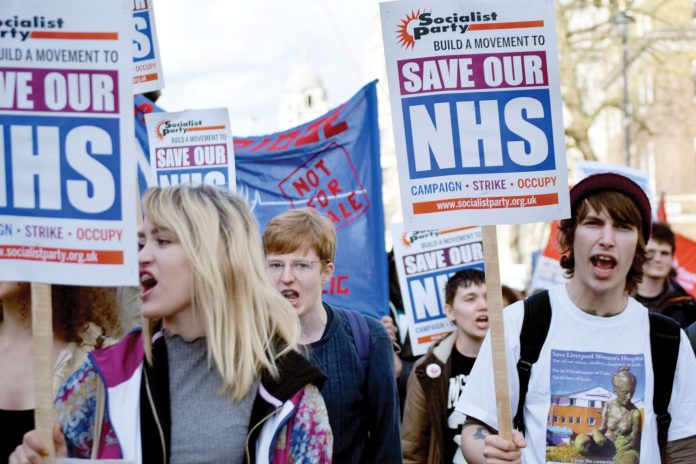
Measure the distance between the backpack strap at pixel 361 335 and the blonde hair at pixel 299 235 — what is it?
1.10ft

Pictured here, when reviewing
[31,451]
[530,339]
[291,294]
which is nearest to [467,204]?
[530,339]

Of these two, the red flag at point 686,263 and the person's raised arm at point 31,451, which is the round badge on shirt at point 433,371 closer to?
the person's raised arm at point 31,451

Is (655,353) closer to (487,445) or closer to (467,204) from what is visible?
(487,445)

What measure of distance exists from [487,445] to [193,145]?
3.31 metres

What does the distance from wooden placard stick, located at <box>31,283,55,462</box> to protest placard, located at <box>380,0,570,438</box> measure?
1346mm

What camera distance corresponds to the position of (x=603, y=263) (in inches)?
167

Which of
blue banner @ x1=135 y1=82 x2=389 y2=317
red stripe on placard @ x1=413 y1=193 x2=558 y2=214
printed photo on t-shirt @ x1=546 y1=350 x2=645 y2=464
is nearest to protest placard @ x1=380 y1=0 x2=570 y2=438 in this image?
red stripe on placard @ x1=413 y1=193 x2=558 y2=214

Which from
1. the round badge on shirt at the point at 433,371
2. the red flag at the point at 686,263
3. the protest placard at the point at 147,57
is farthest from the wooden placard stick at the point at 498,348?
the red flag at the point at 686,263

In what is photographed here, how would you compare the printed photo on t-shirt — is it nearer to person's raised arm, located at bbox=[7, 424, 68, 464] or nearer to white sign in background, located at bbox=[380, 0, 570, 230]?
white sign in background, located at bbox=[380, 0, 570, 230]

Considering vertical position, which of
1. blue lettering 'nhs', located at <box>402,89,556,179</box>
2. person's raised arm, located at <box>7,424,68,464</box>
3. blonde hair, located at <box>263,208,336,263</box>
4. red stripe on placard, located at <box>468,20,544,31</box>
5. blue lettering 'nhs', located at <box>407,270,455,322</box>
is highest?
red stripe on placard, located at <box>468,20,544,31</box>

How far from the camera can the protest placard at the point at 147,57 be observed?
636 centimetres

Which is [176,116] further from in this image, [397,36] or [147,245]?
[147,245]

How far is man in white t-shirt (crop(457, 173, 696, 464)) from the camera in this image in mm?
4016

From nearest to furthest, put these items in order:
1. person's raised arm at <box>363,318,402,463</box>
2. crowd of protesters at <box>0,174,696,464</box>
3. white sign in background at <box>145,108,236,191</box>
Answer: crowd of protesters at <box>0,174,696,464</box> → person's raised arm at <box>363,318,402,463</box> → white sign in background at <box>145,108,236,191</box>
